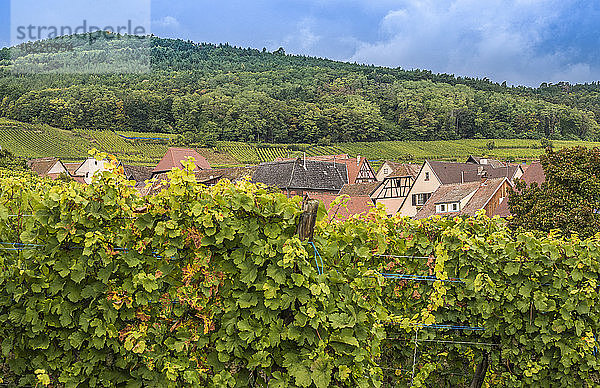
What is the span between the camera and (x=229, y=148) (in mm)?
96688

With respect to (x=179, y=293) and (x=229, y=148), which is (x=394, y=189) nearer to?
A: (x=179, y=293)

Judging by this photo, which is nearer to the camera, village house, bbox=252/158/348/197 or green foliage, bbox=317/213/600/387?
green foliage, bbox=317/213/600/387

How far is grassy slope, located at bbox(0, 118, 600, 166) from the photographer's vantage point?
81.8m

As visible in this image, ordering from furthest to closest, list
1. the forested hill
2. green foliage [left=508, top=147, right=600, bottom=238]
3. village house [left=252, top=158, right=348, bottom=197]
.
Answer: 1. the forested hill
2. village house [left=252, top=158, right=348, bottom=197]
3. green foliage [left=508, top=147, right=600, bottom=238]

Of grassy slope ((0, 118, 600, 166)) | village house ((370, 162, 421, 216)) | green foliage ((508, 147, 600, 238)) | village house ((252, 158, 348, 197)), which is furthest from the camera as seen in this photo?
grassy slope ((0, 118, 600, 166))

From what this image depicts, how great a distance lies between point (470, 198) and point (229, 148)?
231 ft

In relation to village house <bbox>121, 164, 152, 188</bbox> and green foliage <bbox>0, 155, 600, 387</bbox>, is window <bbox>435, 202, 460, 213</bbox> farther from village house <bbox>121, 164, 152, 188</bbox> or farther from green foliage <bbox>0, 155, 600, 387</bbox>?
village house <bbox>121, 164, 152, 188</bbox>

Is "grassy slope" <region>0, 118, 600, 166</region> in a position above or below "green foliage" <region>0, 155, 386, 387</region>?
above

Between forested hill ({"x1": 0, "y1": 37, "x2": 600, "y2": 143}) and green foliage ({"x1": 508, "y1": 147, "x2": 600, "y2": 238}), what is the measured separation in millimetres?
86640

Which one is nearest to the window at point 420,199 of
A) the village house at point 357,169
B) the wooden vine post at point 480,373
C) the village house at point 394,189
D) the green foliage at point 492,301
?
the village house at point 394,189

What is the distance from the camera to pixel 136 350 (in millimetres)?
3711

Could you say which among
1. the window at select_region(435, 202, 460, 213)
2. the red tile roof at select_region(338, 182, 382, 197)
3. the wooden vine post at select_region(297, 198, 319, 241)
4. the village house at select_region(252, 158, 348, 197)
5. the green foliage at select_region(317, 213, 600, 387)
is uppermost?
the village house at select_region(252, 158, 348, 197)

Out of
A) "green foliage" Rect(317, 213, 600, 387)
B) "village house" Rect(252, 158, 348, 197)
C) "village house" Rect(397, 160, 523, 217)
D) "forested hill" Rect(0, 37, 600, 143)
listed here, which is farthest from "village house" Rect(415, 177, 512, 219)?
"forested hill" Rect(0, 37, 600, 143)

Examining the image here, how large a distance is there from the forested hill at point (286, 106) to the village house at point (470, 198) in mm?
73751
